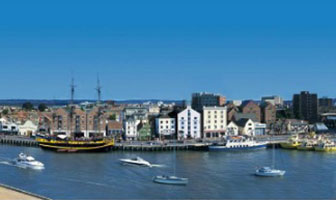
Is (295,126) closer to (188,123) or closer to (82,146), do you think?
(188,123)

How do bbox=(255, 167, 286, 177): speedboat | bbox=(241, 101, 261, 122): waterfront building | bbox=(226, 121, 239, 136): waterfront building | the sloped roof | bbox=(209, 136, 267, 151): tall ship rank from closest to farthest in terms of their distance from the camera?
bbox=(255, 167, 286, 177): speedboat → bbox=(209, 136, 267, 151): tall ship → bbox=(226, 121, 239, 136): waterfront building → the sloped roof → bbox=(241, 101, 261, 122): waterfront building

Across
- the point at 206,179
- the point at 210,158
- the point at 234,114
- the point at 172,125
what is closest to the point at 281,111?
the point at 234,114

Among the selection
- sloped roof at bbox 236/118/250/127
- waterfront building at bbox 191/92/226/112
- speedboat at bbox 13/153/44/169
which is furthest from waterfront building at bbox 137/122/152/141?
waterfront building at bbox 191/92/226/112

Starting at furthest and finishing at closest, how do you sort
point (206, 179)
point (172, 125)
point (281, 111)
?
point (281, 111), point (172, 125), point (206, 179)

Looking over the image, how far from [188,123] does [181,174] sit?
51.7 ft

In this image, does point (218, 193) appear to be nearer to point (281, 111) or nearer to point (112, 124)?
point (112, 124)

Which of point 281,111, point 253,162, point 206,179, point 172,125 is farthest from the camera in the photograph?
point 281,111

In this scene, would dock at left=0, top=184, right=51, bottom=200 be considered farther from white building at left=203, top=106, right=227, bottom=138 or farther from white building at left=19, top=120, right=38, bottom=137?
white building at left=19, top=120, right=38, bottom=137

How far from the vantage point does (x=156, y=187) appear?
1797cm

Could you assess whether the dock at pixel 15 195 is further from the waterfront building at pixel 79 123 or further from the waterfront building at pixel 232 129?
the waterfront building at pixel 232 129

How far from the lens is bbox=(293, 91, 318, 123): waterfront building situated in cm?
5612

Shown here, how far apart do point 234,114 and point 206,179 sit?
22364mm

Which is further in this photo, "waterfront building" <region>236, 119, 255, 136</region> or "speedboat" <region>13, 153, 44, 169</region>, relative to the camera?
"waterfront building" <region>236, 119, 255, 136</region>

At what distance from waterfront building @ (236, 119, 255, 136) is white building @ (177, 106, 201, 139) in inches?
155
